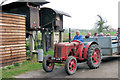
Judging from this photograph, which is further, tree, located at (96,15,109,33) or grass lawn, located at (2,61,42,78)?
tree, located at (96,15,109,33)

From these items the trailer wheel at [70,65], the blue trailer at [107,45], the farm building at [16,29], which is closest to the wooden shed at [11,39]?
the farm building at [16,29]

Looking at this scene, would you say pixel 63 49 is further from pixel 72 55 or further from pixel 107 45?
pixel 107 45

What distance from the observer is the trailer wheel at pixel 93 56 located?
6.82 meters

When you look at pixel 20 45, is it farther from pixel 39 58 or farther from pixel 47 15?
pixel 47 15

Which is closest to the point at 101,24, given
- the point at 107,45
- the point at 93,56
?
the point at 107,45

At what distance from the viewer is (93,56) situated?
732 cm

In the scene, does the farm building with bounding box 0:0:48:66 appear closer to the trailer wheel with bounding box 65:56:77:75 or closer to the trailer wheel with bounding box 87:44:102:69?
the trailer wheel with bounding box 65:56:77:75

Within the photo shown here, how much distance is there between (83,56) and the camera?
6988 mm

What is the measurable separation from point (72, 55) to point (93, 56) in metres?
1.15

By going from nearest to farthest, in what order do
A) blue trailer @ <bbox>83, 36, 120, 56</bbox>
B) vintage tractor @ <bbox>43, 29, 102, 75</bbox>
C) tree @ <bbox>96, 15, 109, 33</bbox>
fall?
vintage tractor @ <bbox>43, 29, 102, 75</bbox> < blue trailer @ <bbox>83, 36, 120, 56</bbox> < tree @ <bbox>96, 15, 109, 33</bbox>

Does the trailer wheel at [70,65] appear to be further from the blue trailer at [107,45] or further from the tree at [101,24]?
the tree at [101,24]

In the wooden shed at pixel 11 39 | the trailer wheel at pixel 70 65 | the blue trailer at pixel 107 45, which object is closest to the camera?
the trailer wheel at pixel 70 65

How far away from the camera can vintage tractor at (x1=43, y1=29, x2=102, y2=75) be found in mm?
6312

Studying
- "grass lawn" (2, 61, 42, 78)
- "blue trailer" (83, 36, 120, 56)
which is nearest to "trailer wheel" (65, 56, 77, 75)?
"grass lawn" (2, 61, 42, 78)
